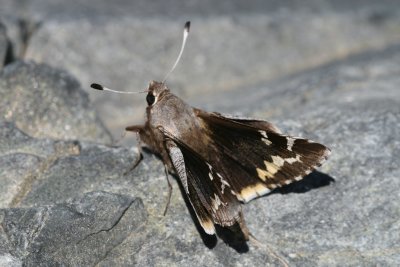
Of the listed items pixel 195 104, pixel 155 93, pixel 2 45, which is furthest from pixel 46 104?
pixel 195 104

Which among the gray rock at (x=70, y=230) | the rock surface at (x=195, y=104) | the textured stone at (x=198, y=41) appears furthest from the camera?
the textured stone at (x=198, y=41)

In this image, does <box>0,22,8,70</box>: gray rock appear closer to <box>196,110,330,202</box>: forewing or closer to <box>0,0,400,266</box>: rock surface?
<box>0,0,400,266</box>: rock surface

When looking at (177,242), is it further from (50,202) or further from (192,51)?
(192,51)

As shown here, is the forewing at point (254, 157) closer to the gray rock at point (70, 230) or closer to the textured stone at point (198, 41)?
the gray rock at point (70, 230)

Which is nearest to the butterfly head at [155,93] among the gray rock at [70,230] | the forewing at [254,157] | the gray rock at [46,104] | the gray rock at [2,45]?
the forewing at [254,157]

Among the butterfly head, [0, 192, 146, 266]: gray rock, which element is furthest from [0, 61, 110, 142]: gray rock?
[0, 192, 146, 266]: gray rock

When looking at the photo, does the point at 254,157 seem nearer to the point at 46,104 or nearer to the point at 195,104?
the point at 46,104
